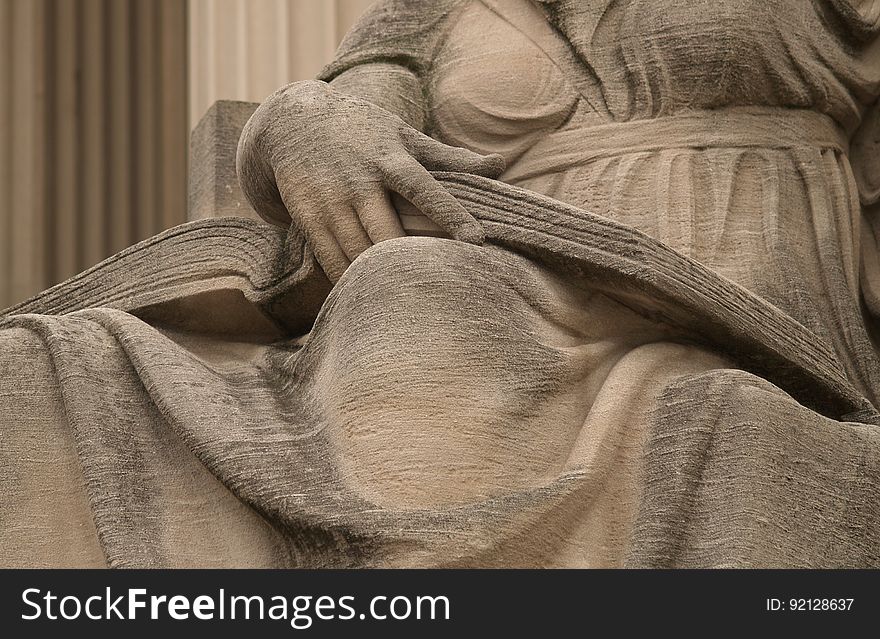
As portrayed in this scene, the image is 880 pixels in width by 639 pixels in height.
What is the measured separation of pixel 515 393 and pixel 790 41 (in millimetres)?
801

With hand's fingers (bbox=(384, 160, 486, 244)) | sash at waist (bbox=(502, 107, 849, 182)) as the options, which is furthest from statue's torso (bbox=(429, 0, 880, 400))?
hand's fingers (bbox=(384, 160, 486, 244))

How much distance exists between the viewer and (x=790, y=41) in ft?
9.30

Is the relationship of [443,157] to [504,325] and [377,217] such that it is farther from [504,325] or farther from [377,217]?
[504,325]

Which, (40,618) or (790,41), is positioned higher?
(790,41)

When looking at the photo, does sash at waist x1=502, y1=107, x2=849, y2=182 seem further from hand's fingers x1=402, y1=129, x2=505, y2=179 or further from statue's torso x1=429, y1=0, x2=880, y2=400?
hand's fingers x1=402, y1=129, x2=505, y2=179

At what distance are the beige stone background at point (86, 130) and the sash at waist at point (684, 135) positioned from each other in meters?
2.05

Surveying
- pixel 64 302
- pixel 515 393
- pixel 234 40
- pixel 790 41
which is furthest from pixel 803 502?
pixel 234 40

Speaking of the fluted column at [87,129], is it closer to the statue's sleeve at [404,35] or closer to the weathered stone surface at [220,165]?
the weathered stone surface at [220,165]

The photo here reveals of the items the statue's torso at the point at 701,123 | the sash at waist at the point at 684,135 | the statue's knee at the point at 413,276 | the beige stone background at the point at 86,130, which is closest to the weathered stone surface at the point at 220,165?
the statue's torso at the point at 701,123

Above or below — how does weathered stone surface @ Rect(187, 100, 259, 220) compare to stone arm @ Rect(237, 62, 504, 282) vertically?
below

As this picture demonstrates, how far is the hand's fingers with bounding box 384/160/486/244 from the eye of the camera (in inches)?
99.1

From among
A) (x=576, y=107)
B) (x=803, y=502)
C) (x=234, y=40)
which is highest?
(x=576, y=107)

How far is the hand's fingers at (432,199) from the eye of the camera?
2.52 m

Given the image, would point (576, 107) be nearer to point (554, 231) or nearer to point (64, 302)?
point (554, 231)
